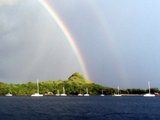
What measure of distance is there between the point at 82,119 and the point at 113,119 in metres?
A: 6.95

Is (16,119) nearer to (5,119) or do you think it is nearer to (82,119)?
(5,119)

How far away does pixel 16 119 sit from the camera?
253 ft

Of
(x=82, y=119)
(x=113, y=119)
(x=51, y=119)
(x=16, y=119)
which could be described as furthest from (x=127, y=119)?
(x=16, y=119)

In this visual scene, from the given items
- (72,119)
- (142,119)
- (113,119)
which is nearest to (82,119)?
(72,119)

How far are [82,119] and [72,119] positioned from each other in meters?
2.26

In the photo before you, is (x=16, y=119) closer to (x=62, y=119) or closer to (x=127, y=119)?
(x=62, y=119)

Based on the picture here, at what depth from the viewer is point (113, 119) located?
77.8 meters

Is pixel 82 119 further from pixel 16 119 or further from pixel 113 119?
pixel 16 119

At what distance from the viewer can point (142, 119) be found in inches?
3113

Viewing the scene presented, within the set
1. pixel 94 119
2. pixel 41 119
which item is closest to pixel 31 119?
pixel 41 119

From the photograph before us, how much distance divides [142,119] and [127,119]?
3828 millimetres

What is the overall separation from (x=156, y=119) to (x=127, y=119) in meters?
6.61

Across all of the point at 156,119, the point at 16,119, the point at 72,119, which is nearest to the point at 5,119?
the point at 16,119

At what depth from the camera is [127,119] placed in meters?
77.7
